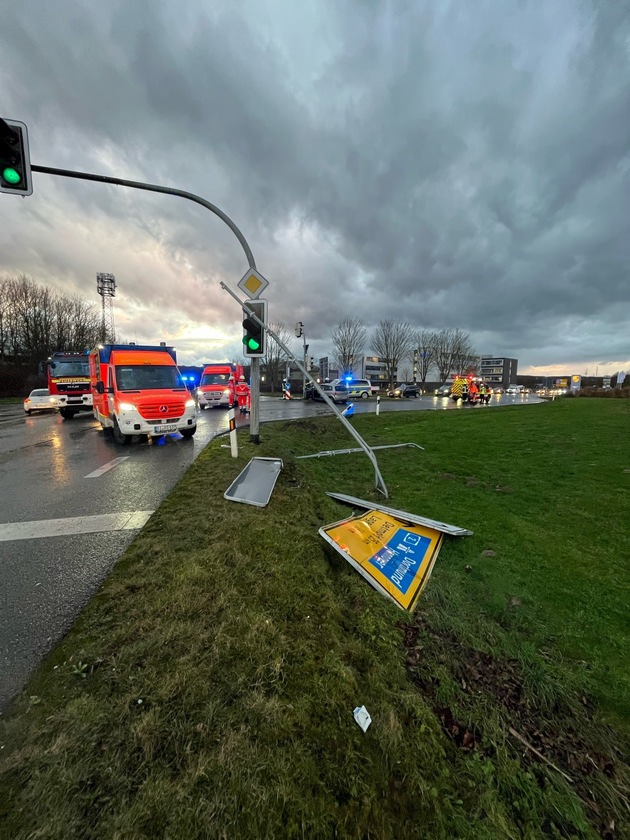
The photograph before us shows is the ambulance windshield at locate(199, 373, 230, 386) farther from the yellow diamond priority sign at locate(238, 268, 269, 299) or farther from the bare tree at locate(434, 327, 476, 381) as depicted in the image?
the bare tree at locate(434, 327, 476, 381)

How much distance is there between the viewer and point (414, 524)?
4.29 meters

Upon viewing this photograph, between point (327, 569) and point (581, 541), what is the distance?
3.06 metres

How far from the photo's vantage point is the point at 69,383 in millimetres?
16531

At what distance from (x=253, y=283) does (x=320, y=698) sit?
285 inches

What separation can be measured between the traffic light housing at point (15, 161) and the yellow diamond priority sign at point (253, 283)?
3.89 metres

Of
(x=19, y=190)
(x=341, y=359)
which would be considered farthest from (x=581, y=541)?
(x=341, y=359)

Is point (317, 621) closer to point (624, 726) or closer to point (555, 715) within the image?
point (555, 715)

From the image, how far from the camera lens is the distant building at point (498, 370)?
118 metres

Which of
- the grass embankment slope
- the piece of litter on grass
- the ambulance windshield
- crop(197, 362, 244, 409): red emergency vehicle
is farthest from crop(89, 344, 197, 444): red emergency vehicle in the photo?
the ambulance windshield

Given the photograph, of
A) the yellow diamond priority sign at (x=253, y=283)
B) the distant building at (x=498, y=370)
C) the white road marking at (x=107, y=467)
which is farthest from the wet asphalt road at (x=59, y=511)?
the distant building at (x=498, y=370)

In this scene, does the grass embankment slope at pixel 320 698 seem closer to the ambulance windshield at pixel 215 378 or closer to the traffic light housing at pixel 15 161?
the traffic light housing at pixel 15 161

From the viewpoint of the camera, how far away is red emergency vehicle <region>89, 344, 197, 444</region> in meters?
8.83

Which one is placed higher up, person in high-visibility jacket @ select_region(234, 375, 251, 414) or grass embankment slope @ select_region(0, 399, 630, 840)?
person in high-visibility jacket @ select_region(234, 375, 251, 414)

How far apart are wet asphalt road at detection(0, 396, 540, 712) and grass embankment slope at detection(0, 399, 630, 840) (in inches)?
10.2
